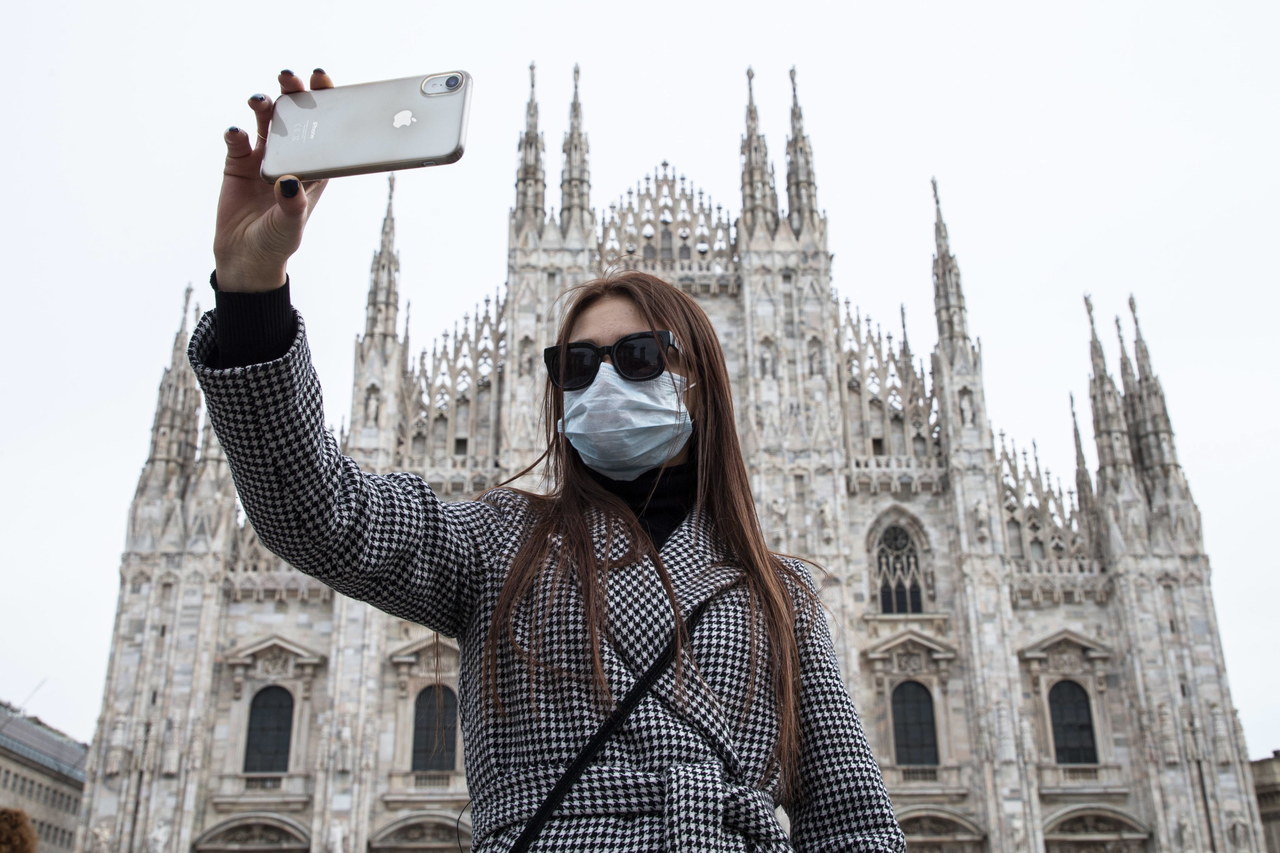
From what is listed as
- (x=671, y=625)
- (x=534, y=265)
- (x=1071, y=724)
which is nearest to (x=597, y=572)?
(x=671, y=625)

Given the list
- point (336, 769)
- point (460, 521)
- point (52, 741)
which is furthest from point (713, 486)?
point (52, 741)

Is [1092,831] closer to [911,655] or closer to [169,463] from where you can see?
[911,655]

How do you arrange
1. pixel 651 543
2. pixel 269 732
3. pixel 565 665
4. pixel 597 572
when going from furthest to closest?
pixel 269 732, pixel 651 543, pixel 597 572, pixel 565 665

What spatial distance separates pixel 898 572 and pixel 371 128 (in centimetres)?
2228

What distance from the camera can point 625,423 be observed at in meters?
2.38

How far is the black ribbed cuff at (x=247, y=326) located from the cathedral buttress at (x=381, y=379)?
21413mm

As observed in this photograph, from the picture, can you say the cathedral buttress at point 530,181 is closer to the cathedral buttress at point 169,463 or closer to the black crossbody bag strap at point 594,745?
the cathedral buttress at point 169,463

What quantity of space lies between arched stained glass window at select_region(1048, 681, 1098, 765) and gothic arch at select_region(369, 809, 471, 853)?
10.7 m

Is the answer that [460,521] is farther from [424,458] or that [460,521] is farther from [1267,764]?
[1267,764]

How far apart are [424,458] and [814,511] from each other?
7574 mm

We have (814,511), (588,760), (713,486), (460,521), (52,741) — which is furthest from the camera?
(52,741)

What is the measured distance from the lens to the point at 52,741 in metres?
38.8

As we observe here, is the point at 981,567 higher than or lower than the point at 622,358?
higher

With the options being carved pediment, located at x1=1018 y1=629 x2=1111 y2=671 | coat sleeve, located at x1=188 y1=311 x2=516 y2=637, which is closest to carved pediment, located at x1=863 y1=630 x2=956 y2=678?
carved pediment, located at x1=1018 y1=629 x2=1111 y2=671
